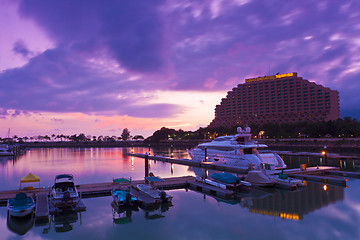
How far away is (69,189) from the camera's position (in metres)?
23.7

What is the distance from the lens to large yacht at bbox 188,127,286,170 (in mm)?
41800

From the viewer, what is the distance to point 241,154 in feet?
147

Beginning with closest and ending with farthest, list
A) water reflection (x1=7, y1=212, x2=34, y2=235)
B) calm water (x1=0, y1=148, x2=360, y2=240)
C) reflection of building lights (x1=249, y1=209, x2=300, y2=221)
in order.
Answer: calm water (x1=0, y1=148, x2=360, y2=240) → water reflection (x1=7, y1=212, x2=34, y2=235) → reflection of building lights (x1=249, y1=209, x2=300, y2=221)

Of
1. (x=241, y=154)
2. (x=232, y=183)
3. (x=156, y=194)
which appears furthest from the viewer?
(x=241, y=154)

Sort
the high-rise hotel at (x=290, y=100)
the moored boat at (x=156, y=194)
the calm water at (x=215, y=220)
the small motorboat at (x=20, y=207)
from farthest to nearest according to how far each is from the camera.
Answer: the high-rise hotel at (x=290, y=100)
the moored boat at (x=156, y=194)
the small motorboat at (x=20, y=207)
the calm water at (x=215, y=220)

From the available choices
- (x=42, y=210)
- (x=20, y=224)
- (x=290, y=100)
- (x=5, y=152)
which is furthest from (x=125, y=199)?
(x=290, y=100)

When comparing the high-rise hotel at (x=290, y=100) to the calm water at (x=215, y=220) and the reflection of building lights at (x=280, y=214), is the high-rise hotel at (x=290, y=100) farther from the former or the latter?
the reflection of building lights at (x=280, y=214)

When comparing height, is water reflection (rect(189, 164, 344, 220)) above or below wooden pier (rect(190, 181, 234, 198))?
below

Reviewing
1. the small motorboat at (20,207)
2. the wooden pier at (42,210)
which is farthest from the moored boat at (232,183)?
the small motorboat at (20,207)

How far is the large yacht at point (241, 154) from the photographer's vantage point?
41.8 meters

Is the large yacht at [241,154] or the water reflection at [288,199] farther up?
the large yacht at [241,154]

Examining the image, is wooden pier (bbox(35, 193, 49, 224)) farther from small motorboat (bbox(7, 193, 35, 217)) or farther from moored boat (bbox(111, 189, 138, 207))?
moored boat (bbox(111, 189, 138, 207))

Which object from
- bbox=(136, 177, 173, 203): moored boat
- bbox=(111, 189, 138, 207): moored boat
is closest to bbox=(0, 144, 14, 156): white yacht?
bbox=(136, 177, 173, 203): moored boat

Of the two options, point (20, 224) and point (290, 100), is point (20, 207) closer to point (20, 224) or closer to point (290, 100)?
point (20, 224)
